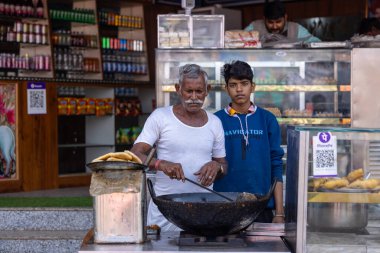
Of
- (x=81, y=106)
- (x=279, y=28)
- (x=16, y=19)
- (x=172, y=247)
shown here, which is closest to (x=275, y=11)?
(x=279, y=28)

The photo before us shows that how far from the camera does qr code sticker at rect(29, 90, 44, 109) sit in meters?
9.95

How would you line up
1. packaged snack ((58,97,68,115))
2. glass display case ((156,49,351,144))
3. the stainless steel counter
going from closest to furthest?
the stainless steel counter
glass display case ((156,49,351,144))
packaged snack ((58,97,68,115))

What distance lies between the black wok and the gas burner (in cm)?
2

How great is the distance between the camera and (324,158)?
3.28m

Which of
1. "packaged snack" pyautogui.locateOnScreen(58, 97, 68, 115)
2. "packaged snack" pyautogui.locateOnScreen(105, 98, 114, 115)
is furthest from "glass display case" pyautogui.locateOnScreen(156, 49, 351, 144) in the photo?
"packaged snack" pyautogui.locateOnScreen(105, 98, 114, 115)

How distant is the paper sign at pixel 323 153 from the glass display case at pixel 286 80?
3.56 m

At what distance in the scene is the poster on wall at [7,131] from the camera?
9781 mm

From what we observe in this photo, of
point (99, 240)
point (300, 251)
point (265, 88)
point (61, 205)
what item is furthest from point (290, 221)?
point (61, 205)

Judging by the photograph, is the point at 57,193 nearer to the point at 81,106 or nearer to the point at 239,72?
the point at 81,106

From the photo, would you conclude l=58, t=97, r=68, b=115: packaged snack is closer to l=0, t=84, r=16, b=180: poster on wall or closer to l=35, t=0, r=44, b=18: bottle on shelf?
l=0, t=84, r=16, b=180: poster on wall

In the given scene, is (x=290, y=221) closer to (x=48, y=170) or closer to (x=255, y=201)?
(x=255, y=201)

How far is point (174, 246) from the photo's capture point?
3.27m

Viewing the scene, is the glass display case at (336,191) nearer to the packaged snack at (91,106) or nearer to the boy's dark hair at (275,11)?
the boy's dark hair at (275,11)

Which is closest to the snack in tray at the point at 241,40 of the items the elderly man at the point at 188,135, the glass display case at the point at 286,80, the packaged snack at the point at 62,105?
the glass display case at the point at 286,80
